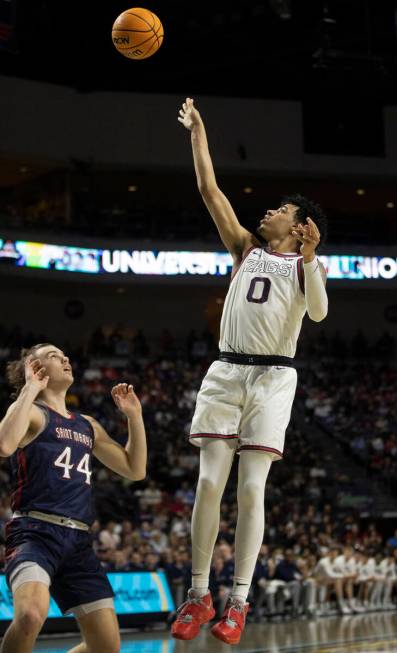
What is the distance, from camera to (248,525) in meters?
6.63

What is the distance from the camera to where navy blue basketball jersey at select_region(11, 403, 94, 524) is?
6.58 meters

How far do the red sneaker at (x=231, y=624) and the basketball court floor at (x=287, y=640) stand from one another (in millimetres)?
5128

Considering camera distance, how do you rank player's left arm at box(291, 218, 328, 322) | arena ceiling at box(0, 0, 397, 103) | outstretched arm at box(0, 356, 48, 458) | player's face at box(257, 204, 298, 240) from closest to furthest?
outstretched arm at box(0, 356, 48, 458) → player's left arm at box(291, 218, 328, 322) → player's face at box(257, 204, 298, 240) → arena ceiling at box(0, 0, 397, 103)

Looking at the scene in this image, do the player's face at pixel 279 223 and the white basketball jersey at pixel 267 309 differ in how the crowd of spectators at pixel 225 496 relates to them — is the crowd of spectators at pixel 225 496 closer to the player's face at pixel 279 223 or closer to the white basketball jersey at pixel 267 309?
the white basketball jersey at pixel 267 309

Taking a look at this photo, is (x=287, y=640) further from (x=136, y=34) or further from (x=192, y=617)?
(x=136, y=34)

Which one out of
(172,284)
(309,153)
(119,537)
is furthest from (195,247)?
(119,537)

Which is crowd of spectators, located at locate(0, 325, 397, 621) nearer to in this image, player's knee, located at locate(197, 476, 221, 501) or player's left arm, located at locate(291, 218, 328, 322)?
player's knee, located at locate(197, 476, 221, 501)

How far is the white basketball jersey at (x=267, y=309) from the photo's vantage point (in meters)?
6.95

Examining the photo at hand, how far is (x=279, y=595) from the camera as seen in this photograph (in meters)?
19.1

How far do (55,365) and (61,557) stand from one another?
4.15 feet

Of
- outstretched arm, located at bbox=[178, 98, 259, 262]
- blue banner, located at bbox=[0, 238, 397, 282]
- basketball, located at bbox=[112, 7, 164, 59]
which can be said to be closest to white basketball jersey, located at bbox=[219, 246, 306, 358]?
outstretched arm, located at bbox=[178, 98, 259, 262]

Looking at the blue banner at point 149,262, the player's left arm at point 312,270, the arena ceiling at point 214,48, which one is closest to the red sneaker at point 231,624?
the player's left arm at point 312,270

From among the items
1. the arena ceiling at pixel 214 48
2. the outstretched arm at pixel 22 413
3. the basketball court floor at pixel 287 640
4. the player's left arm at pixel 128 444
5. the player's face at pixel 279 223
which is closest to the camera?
the outstretched arm at pixel 22 413

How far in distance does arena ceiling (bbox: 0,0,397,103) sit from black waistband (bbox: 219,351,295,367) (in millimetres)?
19599
